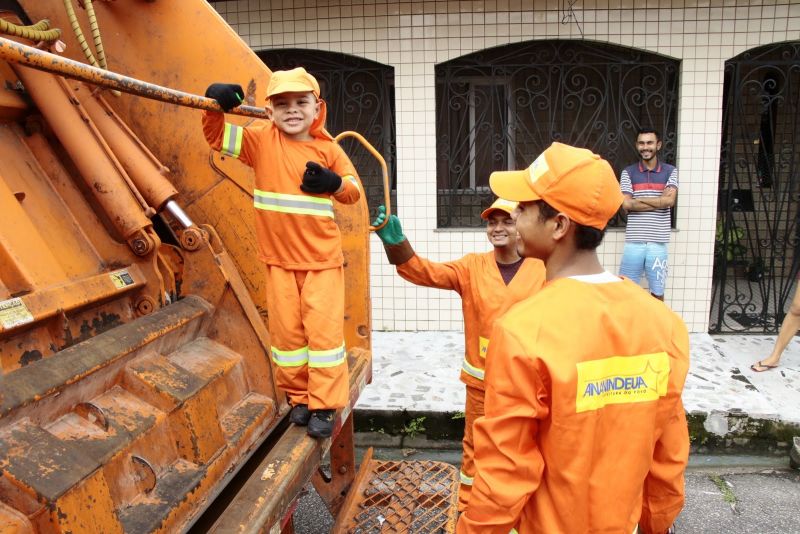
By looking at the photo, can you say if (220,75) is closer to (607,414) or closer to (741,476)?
(607,414)

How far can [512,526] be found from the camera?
1342 mm

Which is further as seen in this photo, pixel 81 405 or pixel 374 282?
pixel 374 282

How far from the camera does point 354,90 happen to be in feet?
17.3

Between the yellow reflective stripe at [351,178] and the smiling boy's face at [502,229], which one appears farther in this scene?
the smiling boy's face at [502,229]

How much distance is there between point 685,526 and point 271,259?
241cm

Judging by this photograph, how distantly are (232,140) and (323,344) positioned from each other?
769mm

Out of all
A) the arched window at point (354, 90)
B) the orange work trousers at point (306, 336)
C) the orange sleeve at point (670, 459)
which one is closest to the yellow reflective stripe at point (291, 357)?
the orange work trousers at point (306, 336)

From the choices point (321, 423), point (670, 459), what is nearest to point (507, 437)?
point (670, 459)

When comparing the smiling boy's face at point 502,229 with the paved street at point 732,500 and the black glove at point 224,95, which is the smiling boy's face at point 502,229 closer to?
the black glove at point 224,95

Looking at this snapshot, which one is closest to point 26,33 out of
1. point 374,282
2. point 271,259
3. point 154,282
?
point 154,282

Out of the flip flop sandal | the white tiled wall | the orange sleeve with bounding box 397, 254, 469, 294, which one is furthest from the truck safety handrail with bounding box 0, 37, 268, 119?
the flip flop sandal

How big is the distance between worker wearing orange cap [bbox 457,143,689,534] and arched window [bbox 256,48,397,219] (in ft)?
12.8

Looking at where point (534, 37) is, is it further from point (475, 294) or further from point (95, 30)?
point (95, 30)

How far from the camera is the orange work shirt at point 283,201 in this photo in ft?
6.75
